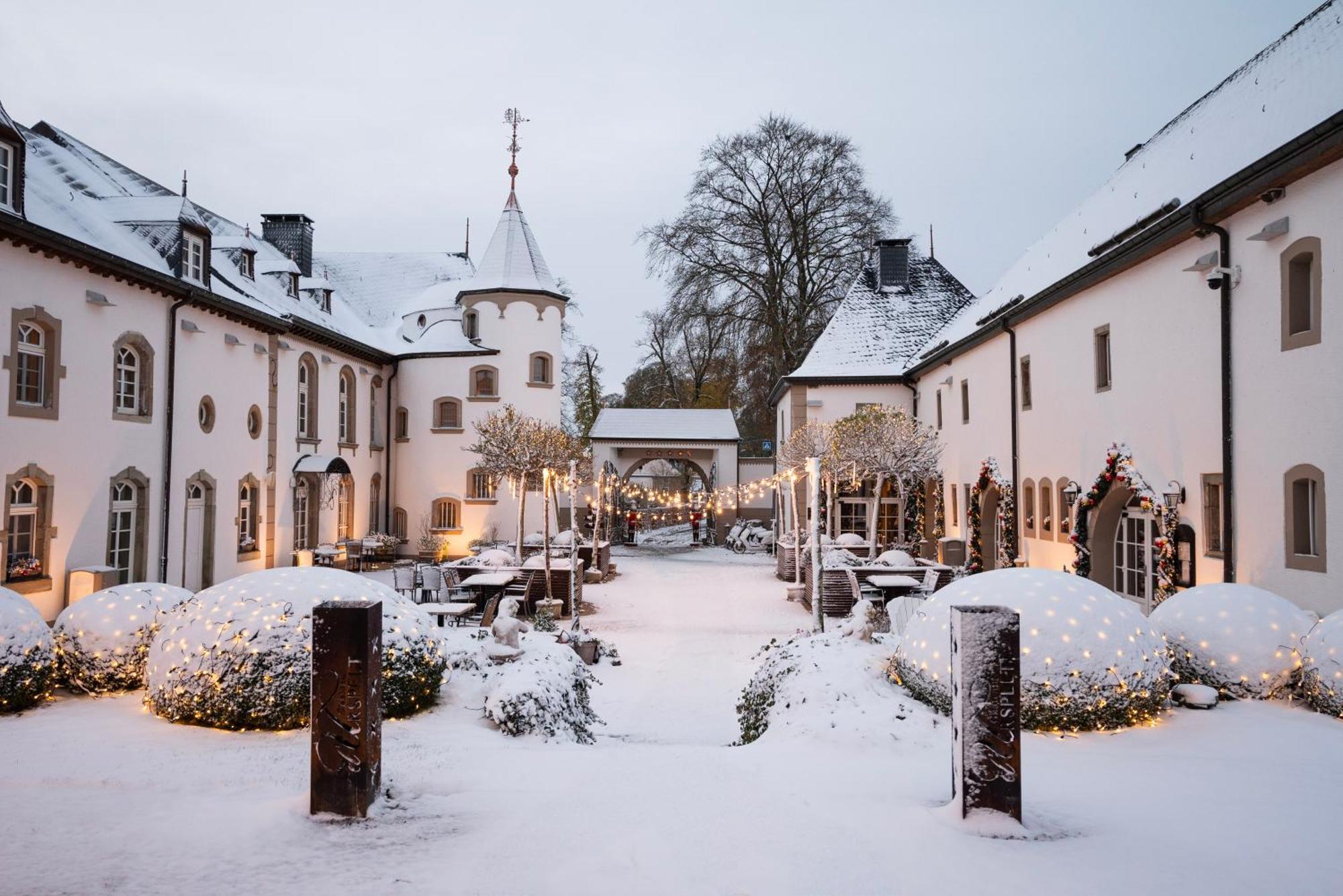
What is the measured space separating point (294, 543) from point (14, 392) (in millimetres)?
9416

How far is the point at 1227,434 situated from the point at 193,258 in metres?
16.9

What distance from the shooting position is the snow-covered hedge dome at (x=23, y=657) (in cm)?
687

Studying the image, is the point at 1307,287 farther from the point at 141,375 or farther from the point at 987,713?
the point at 141,375

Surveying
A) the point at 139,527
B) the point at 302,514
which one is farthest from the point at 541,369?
the point at 139,527

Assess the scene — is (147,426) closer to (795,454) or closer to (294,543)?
(294,543)

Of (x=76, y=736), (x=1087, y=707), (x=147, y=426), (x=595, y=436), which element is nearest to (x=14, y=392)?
(x=147, y=426)

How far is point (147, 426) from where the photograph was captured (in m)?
14.4

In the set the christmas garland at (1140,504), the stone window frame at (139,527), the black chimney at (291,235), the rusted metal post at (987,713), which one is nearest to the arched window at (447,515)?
the black chimney at (291,235)

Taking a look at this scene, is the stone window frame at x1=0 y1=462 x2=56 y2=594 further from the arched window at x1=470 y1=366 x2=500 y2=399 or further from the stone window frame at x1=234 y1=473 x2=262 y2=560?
the arched window at x1=470 y1=366 x2=500 y2=399

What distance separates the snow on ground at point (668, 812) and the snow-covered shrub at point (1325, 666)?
0.59ft

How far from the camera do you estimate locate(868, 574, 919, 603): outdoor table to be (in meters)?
14.9

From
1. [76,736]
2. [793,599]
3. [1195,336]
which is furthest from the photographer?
[793,599]

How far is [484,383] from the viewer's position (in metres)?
26.7

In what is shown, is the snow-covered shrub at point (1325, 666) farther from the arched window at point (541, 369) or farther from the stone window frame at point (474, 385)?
the stone window frame at point (474, 385)
